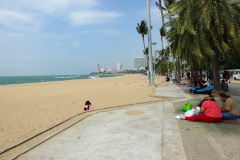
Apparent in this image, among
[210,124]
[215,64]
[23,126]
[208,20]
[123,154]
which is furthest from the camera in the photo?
[215,64]

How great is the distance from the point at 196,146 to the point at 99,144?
83.9 inches

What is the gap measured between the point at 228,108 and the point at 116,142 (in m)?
4.02

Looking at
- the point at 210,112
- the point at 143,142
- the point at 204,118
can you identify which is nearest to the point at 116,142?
the point at 143,142

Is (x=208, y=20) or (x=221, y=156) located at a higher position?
(x=208, y=20)

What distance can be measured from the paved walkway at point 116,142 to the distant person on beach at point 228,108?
1.75 metres

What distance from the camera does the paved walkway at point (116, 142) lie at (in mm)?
3295

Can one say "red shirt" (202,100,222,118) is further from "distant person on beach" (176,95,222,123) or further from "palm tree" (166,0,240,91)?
"palm tree" (166,0,240,91)

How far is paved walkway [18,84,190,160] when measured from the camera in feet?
10.8

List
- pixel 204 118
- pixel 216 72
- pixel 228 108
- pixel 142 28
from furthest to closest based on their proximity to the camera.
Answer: pixel 142 28 < pixel 216 72 < pixel 228 108 < pixel 204 118

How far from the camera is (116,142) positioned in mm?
3871

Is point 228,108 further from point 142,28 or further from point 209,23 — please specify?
point 142,28

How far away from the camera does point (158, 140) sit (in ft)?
12.8

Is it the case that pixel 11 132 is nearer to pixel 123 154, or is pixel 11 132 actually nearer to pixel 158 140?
pixel 123 154

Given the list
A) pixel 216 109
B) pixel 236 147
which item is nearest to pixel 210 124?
pixel 216 109
